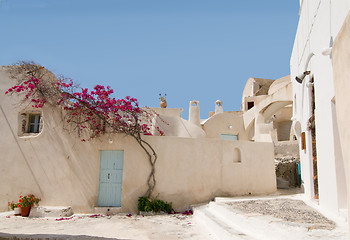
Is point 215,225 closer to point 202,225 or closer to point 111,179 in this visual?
point 202,225

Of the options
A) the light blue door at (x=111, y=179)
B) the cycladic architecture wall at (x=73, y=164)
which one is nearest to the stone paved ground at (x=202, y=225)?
the light blue door at (x=111, y=179)

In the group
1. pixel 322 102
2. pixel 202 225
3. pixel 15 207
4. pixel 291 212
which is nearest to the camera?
pixel 291 212

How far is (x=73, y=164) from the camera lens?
10.1 meters

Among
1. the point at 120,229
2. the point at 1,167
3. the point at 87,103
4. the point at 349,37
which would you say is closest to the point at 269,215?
the point at 120,229

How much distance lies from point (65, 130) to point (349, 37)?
29.5 feet

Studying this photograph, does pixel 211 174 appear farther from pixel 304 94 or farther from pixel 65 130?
pixel 65 130

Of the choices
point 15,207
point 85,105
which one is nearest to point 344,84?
point 85,105

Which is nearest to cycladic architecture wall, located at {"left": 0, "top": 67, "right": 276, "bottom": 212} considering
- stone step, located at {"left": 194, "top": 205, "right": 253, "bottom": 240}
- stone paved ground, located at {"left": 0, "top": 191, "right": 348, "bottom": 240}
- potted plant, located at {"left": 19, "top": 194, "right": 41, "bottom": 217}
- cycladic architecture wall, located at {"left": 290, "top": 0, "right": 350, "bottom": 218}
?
→ potted plant, located at {"left": 19, "top": 194, "right": 41, "bottom": 217}

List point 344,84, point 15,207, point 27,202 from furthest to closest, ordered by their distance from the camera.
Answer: point 15,207
point 27,202
point 344,84

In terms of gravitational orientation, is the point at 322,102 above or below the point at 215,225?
above

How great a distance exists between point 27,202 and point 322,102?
902 cm

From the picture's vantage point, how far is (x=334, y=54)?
3666 mm

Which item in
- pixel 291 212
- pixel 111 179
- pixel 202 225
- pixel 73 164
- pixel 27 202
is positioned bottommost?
pixel 202 225

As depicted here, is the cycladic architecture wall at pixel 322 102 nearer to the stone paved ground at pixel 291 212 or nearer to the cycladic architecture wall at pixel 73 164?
the stone paved ground at pixel 291 212
